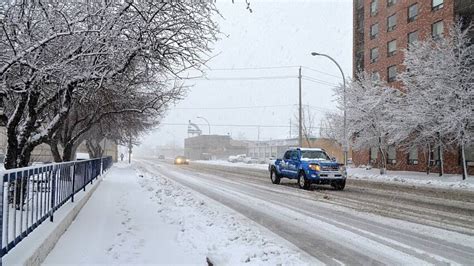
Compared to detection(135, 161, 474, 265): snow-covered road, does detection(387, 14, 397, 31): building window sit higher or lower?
higher

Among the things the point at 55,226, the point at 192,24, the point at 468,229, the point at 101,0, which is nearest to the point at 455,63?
the point at 468,229

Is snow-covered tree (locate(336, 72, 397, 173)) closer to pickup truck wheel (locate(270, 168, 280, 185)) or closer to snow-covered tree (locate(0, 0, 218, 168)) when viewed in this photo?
pickup truck wheel (locate(270, 168, 280, 185))

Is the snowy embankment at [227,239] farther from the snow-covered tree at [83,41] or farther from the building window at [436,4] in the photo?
the building window at [436,4]

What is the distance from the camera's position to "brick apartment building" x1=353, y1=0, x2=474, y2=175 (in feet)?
114

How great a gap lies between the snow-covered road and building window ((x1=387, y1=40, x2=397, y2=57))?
30.7 metres

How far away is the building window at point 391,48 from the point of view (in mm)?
43312

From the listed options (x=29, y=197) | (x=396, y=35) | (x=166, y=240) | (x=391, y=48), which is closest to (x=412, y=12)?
(x=396, y=35)

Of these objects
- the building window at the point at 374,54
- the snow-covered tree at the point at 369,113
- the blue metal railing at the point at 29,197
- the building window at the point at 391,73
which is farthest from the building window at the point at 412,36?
the blue metal railing at the point at 29,197

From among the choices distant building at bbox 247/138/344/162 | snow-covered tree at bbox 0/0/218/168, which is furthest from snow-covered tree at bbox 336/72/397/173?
distant building at bbox 247/138/344/162

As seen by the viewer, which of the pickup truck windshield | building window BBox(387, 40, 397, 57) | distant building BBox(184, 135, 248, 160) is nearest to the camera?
the pickup truck windshield

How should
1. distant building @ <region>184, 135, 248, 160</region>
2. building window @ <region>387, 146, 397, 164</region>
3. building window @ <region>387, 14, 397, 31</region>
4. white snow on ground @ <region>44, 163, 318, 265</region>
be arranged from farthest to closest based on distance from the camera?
1. distant building @ <region>184, 135, 248, 160</region>
2. building window @ <region>387, 14, 397, 31</region>
3. building window @ <region>387, 146, 397, 164</region>
4. white snow on ground @ <region>44, 163, 318, 265</region>

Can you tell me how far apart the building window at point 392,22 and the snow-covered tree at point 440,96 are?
1418cm

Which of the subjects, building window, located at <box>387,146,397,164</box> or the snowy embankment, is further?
building window, located at <box>387,146,397,164</box>

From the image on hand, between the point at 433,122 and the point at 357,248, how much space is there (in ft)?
69.4
